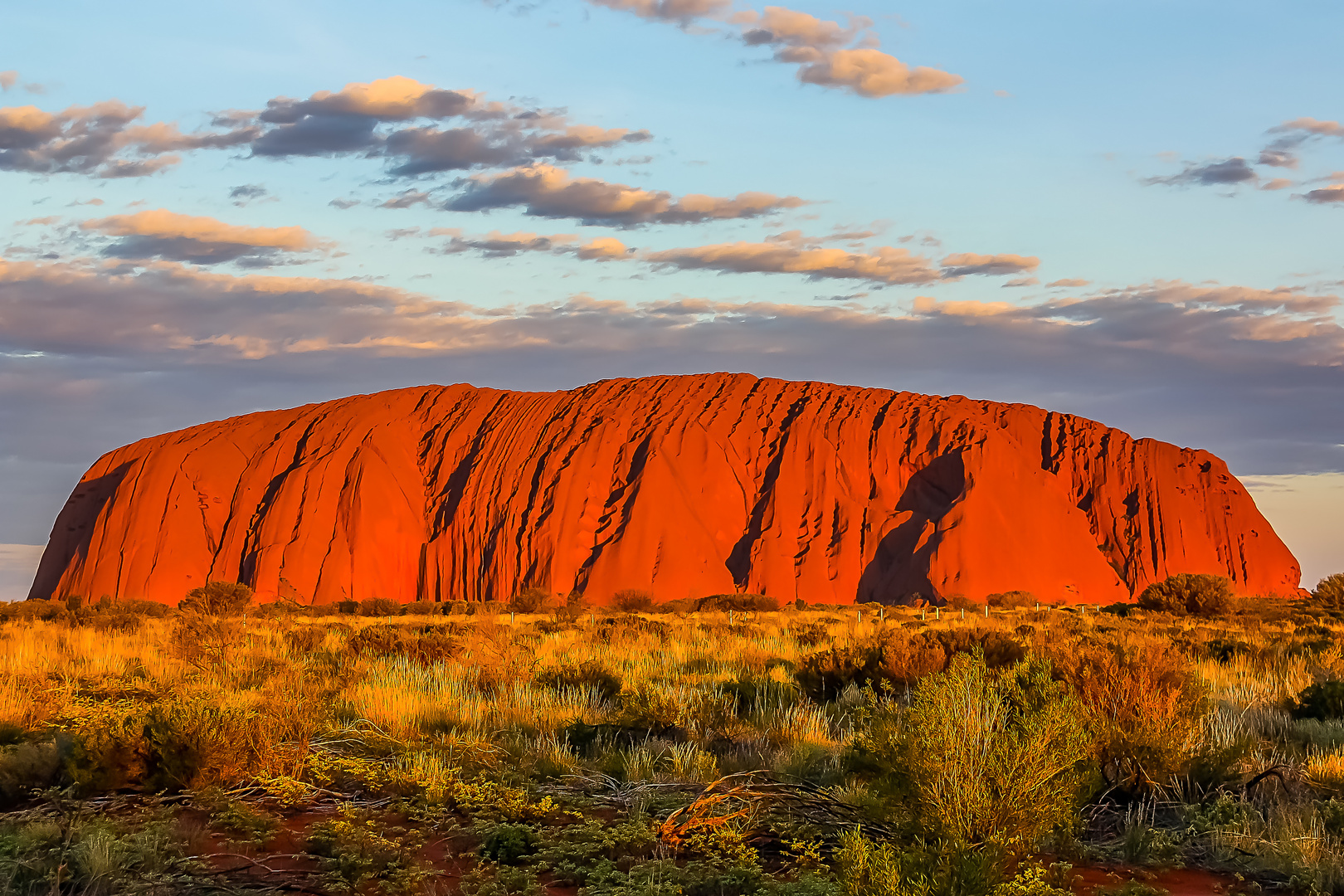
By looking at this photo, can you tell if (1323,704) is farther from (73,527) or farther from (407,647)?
(73,527)

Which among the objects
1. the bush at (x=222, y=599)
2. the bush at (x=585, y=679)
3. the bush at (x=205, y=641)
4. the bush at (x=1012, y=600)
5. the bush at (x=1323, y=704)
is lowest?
the bush at (x=1012, y=600)

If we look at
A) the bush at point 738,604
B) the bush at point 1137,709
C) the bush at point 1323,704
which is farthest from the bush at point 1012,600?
the bush at point 1137,709

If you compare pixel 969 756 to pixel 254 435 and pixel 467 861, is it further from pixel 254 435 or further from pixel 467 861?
pixel 254 435

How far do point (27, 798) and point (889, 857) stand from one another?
6.13m

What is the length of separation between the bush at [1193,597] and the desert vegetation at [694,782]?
21.0m

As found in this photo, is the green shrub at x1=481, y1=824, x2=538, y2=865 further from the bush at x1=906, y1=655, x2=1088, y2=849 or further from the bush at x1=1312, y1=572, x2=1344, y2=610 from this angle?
the bush at x1=1312, y1=572, x2=1344, y2=610

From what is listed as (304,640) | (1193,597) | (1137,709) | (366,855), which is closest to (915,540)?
(1193,597)

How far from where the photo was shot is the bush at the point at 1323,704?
9281 mm

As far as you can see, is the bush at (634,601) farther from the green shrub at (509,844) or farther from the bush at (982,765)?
the bush at (982,765)

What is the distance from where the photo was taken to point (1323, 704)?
371 inches

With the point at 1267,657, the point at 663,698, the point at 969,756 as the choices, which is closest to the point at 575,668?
the point at 663,698

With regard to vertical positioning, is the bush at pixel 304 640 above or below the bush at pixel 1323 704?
below

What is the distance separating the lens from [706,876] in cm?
506

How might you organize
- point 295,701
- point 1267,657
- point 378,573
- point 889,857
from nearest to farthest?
point 889,857 → point 295,701 → point 1267,657 → point 378,573
